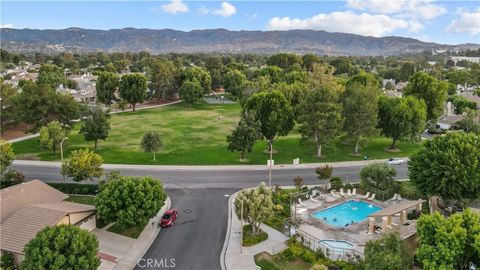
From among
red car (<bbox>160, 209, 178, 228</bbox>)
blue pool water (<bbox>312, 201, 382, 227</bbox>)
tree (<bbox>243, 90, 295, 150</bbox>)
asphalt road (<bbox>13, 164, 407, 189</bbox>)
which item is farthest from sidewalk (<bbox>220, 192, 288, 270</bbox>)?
tree (<bbox>243, 90, 295, 150</bbox>)

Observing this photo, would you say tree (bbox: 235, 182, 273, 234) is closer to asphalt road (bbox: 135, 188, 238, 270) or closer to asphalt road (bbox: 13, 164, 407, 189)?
asphalt road (bbox: 135, 188, 238, 270)

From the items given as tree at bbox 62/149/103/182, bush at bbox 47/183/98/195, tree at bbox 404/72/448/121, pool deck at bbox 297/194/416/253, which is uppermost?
tree at bbox 404/72/448/121

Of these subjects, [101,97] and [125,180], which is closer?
[125,180]

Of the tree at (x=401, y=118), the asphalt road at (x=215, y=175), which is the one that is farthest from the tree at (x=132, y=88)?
the tree at (x=401, y=118)

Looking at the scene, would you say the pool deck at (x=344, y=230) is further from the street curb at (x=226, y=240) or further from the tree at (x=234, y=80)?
the tree at (x=234, y=80)

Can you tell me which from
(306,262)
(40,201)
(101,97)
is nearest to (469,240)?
(306,262)

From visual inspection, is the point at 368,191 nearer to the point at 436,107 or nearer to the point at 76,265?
the point at 76,265
